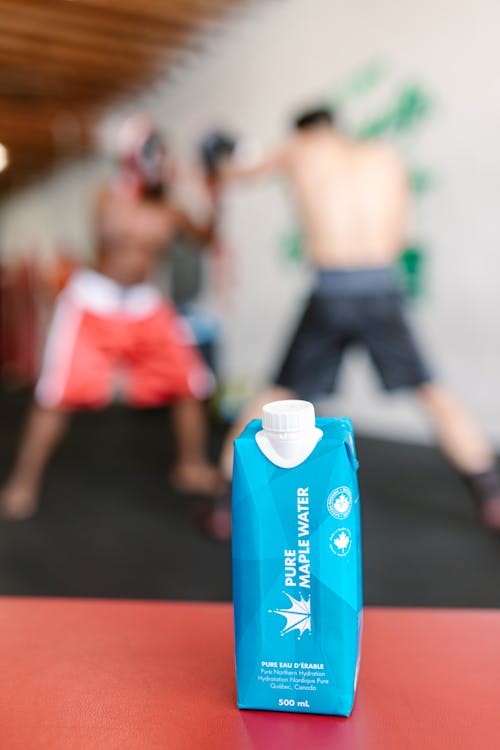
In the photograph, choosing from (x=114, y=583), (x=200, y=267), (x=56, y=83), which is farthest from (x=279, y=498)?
(x=56, y=83)

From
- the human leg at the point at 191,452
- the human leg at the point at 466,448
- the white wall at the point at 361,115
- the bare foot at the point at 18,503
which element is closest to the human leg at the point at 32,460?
the bare foot at the point at 18,503

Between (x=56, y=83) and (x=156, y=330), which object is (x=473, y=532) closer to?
(x=156, y=330)

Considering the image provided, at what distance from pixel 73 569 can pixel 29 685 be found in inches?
52.7

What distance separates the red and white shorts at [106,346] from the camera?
2.34 metres

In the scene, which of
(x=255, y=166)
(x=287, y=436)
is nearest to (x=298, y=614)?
(x=287, y=436)

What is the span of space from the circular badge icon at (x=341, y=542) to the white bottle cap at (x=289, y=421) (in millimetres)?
80

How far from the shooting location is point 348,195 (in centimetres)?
203

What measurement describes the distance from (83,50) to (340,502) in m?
4.09

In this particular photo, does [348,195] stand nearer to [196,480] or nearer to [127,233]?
[127,233]

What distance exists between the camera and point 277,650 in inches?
22.4

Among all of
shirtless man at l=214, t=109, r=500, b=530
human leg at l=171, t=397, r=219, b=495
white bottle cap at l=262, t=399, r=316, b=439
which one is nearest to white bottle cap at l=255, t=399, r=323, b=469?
white bottle cap at l=262, t=399, r=316, b=439

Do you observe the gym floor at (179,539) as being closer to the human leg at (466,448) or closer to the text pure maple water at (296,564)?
the human leg at (466,448)

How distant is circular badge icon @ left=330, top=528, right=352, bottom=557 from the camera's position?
55cm

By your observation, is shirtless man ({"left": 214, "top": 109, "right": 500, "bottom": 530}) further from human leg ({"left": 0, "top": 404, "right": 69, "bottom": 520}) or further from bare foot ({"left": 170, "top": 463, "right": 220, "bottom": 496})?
human leg ({"left": 0, "top": 404, "right": 69, "bottom": 520})
